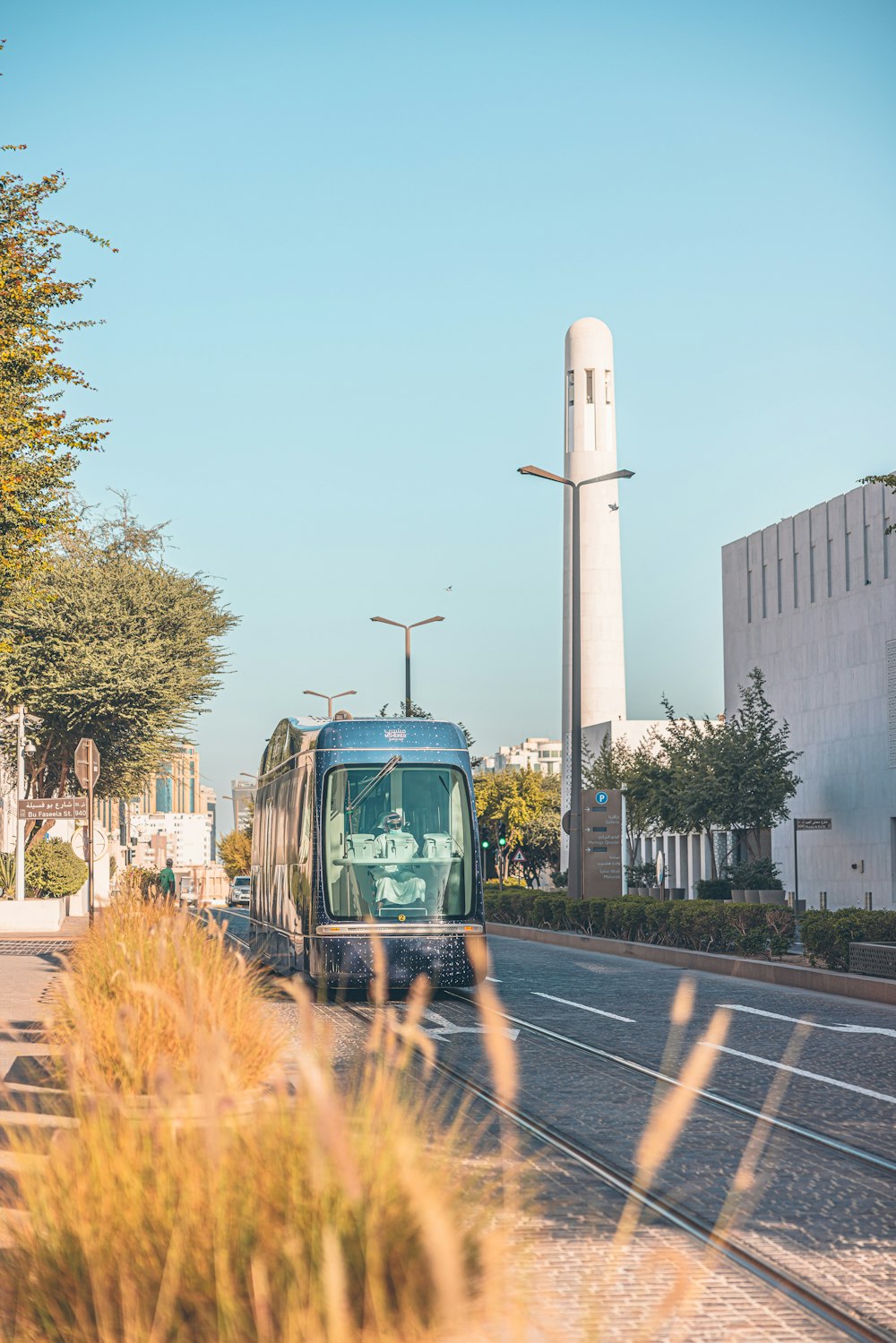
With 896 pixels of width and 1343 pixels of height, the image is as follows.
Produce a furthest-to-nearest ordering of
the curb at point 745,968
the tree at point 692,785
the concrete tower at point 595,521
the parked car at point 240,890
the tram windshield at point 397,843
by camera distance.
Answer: the concrete tower at point 595,521 < the parked car at point 240,890 < the tree at point 692,785 < the curb at point 745,968 < the tram windshield at point 397,843

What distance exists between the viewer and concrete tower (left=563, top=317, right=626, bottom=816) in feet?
285

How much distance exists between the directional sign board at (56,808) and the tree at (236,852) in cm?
8086

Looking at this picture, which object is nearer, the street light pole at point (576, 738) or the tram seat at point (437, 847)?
the tram seat at point (437, 847)

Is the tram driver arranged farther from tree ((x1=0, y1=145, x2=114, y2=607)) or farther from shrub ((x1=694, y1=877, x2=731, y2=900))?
shrub ((x1=694, y1=877, x2=731, y2=900))

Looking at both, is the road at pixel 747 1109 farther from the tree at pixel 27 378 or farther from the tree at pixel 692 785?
the tree at pixel 692 785

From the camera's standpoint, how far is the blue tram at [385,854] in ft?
58.5

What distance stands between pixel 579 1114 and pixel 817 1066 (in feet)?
11.4

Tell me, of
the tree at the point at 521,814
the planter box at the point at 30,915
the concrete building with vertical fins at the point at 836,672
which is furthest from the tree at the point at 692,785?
the tree at the point at 521,814

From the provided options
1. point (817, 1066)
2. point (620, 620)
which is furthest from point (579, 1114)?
point (620, 620)

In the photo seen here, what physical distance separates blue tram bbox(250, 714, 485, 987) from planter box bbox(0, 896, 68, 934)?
53.3 ft

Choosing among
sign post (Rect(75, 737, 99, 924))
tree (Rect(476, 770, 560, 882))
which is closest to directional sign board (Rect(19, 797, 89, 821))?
sign post (Rect(75, 737, 99, 924))

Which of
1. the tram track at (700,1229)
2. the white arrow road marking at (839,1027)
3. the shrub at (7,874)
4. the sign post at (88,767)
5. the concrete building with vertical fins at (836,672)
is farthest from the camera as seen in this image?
the concrete building with vertical fins at (836,672)

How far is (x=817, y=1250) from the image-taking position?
6.67m

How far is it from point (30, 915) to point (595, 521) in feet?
186
